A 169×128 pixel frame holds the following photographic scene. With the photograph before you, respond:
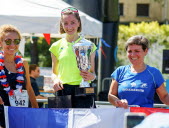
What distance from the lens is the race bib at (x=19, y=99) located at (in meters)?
4.39

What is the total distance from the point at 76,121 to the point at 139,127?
1.80 metres

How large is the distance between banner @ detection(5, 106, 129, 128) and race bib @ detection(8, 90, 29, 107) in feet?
0.21

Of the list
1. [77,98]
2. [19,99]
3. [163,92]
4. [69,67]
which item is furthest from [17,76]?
[163,92]

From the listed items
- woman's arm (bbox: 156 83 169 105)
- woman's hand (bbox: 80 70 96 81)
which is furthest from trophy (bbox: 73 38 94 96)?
woman's arm (bbox: 156 83 169 105)

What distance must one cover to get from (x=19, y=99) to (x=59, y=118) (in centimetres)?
42

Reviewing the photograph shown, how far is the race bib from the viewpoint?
4.39 m

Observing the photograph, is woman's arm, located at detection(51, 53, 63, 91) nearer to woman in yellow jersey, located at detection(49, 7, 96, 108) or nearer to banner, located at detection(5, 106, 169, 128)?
woman in yellow jersey, located at detection(49, 7, 96, 108)

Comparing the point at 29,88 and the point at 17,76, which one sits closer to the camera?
the point at 17,76

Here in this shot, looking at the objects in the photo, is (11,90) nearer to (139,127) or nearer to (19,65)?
(19,65)

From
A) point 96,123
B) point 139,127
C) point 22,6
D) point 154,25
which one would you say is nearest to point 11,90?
point 96,123

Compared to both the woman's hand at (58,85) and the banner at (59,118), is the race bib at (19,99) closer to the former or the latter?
the banner at (59,118)

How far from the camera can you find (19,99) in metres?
4.44

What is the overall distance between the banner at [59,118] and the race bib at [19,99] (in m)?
0.06

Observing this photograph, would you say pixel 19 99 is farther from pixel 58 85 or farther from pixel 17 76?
pixel 58 85
